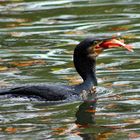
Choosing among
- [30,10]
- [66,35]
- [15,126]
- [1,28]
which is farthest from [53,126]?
[30,10]

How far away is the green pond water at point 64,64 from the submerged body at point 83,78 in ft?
0.51

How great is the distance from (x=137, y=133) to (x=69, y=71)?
4.53m

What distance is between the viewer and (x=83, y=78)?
14570 mm

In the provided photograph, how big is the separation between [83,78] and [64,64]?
2.15 m

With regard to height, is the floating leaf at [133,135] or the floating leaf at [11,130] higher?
the floating leaf at [11,130]

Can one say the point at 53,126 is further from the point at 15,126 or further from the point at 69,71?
the point at 69,71

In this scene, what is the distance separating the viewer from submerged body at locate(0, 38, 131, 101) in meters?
13.8

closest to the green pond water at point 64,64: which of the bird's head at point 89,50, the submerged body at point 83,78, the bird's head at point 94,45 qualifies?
the submerged body at point 83,78

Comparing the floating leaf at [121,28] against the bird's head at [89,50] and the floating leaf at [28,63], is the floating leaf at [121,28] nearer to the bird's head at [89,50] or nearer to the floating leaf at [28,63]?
the floating leaf at [28,63]

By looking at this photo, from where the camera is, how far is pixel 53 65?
54.4 ft

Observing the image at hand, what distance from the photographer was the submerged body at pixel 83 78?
45.1 feet

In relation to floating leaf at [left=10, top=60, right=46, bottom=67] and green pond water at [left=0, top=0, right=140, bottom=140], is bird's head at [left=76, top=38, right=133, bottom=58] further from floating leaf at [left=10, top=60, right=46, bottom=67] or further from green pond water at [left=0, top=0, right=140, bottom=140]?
floating leaf at [left=10, top=60, right=46, bottom=67]

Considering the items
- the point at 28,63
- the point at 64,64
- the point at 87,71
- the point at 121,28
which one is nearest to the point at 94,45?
the point at 87,71

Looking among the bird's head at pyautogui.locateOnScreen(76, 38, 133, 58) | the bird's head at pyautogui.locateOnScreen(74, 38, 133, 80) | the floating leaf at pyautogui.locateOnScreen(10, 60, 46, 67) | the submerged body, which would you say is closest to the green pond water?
the floating leaf at pyautogui.locateOnScreen(10, 60, 46, 67)
